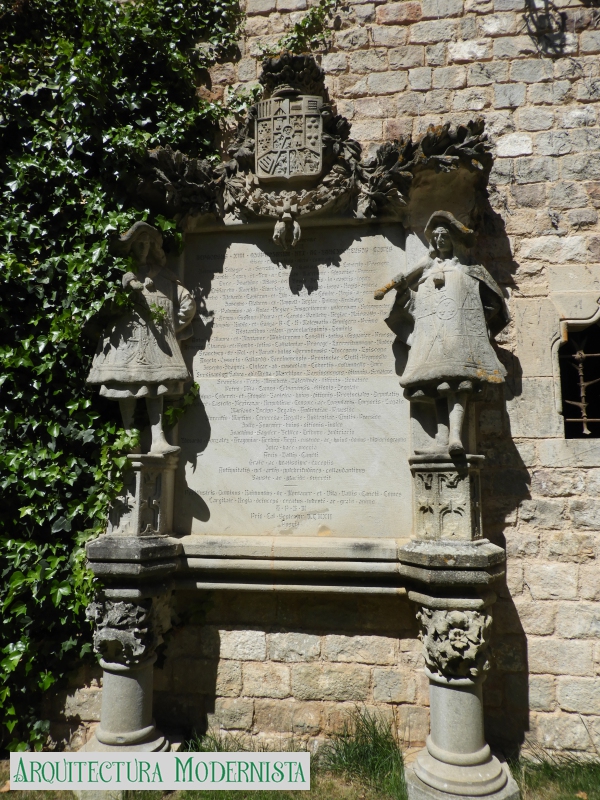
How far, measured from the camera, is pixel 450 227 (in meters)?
3.70

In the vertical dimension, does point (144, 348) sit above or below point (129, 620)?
above

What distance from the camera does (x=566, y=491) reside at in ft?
12.9

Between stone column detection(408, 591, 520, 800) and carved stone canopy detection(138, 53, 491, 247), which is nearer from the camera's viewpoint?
stone column detection(408, 591, 520, 800)

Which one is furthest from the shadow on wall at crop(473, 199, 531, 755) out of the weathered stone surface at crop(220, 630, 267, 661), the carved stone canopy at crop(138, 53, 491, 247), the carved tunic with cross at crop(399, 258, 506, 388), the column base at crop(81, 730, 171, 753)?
the column base at crop(81, 730, 171, 753)

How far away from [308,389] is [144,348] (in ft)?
3.95

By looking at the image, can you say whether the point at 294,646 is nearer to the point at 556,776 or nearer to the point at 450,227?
the point at 556,776

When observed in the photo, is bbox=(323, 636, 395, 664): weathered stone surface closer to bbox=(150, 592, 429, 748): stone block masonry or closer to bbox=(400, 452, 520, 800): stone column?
bbox=(150, 592, 429, 748): stone block masonry

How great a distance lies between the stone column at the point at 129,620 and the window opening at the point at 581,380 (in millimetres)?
3182

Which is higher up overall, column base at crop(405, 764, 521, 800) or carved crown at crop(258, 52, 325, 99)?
carved crown at crop(258, 52, 325, 99)

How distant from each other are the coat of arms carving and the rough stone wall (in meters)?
0.68

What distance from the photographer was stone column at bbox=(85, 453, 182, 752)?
3496 millimetres

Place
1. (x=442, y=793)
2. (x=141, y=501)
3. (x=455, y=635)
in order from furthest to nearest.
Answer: (x=141, y=501) → (x=455, y=635) → (x=442, y=793)

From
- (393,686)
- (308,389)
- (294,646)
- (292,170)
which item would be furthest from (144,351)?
(393,686)

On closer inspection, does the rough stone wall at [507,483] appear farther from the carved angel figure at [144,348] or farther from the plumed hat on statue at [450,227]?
the carved angel figure at [144,348]
